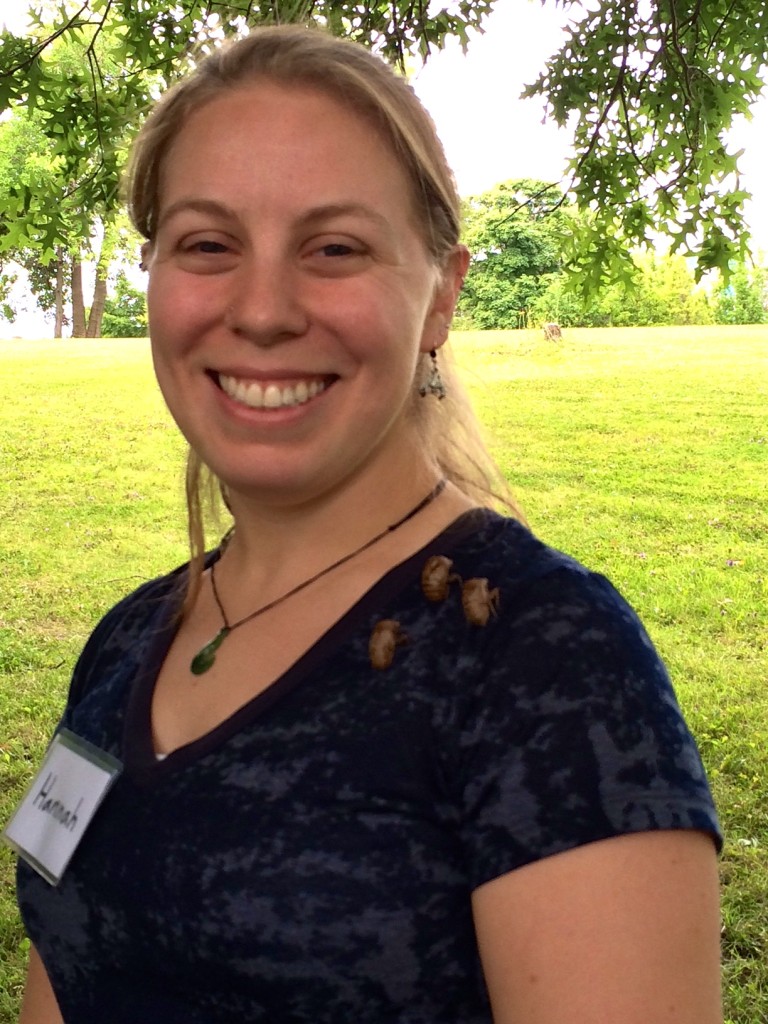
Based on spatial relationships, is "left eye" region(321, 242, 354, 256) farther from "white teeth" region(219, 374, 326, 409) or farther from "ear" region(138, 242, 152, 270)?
"ear" region(138, 242, 152, 270)

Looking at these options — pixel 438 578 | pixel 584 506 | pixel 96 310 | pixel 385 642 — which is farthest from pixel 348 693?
pixel 96 310

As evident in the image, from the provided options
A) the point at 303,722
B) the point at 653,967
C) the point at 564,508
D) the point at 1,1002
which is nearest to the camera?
the point at 653,967

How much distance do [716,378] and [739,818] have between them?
1064cm

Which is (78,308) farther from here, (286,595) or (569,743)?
(569,743)

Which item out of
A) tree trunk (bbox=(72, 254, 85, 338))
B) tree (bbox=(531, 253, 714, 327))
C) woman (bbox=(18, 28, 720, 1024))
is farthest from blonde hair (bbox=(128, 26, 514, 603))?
tree trunk (bbox=(72, 254, 85, 338))

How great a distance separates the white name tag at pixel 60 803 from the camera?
1.33m

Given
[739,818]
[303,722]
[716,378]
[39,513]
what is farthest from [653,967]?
[716,378]

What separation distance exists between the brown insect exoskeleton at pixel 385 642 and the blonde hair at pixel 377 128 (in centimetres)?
38

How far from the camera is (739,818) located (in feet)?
14.9

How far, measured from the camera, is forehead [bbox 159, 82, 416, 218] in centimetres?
126

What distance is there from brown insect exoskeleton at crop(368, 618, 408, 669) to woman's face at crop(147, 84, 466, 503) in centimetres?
25

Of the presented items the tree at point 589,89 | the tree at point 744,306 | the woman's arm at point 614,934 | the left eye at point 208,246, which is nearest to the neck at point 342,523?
the left eye at point 208,246

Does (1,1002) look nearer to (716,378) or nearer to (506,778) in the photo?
(506,778)

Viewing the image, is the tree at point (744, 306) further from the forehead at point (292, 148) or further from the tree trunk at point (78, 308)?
the tree trunk at point (78, 308)
